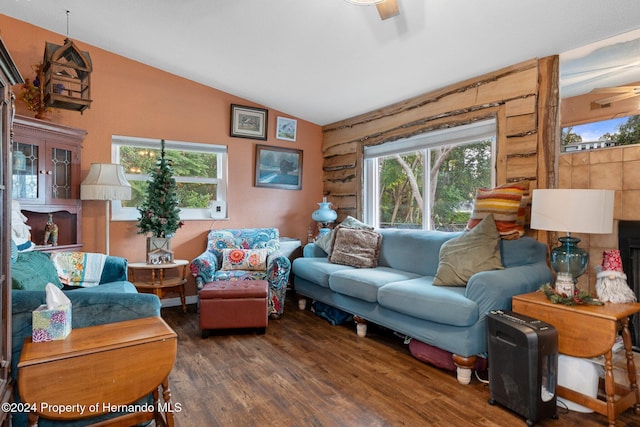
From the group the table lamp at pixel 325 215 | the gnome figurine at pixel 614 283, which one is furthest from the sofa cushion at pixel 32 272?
the gnome figurine at pixel 614 283

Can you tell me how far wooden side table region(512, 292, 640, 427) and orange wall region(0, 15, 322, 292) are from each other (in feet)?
10.7

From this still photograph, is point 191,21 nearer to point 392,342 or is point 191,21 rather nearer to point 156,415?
point 156,415

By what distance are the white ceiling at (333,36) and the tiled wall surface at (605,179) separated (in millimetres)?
725

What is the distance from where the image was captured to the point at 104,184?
334cm

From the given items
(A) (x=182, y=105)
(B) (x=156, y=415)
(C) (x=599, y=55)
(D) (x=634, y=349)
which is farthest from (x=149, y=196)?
(D) (x=634, y=349)

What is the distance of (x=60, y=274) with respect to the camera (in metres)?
2.65

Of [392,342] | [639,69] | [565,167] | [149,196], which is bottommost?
[392,342]

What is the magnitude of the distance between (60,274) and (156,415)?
4.92 ft

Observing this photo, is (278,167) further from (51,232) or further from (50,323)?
(50,323)

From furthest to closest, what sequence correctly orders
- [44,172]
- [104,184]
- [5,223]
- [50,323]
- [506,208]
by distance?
1. [104,184]
2. [44,172]
3. [506,208]
4. [50,323]
5. [5,223]

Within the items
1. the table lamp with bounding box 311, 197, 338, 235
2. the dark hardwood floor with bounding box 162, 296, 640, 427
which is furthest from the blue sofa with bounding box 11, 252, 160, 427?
the table lamp with bounding box 311, 197, 338, 235

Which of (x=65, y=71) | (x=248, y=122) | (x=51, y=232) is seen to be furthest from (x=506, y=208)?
(x=51, y=232)

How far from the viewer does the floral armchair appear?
3438 millimetres

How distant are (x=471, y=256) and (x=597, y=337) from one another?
873 mm
